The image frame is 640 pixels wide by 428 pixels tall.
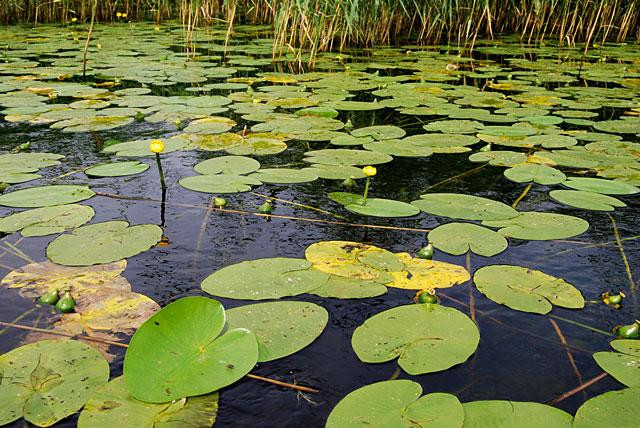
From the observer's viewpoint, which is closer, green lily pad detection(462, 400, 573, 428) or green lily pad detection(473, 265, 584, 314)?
green lily pad detection(462, 400, 573, 428)

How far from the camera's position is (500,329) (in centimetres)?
175

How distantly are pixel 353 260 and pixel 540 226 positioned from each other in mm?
865

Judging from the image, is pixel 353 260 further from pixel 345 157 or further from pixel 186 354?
pixel 345 157

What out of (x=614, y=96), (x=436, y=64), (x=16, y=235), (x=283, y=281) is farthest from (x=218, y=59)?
(x=283, y=281)

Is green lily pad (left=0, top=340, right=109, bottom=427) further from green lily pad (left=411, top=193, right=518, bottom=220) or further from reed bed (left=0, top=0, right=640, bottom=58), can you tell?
reed bed (left=0, top=0, right=640, bottom=58)

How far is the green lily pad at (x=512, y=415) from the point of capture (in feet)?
4.28

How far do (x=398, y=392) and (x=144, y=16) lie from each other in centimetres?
1182

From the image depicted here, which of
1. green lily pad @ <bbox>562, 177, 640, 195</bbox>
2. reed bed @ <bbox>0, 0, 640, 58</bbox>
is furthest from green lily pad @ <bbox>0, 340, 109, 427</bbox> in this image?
reed bed @ <bbox>0, 0, 640, 58</bbox>

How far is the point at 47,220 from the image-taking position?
234cm

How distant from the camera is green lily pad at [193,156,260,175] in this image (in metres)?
2.92

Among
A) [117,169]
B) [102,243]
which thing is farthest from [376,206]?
[117,169]

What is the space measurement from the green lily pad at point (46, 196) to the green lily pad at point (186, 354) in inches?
51.0

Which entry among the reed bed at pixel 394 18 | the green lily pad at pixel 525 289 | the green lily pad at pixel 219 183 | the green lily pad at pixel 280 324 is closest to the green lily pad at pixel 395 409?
the green lily pad at pixel 280 324

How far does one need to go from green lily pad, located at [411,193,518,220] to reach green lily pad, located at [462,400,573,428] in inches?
46.0
